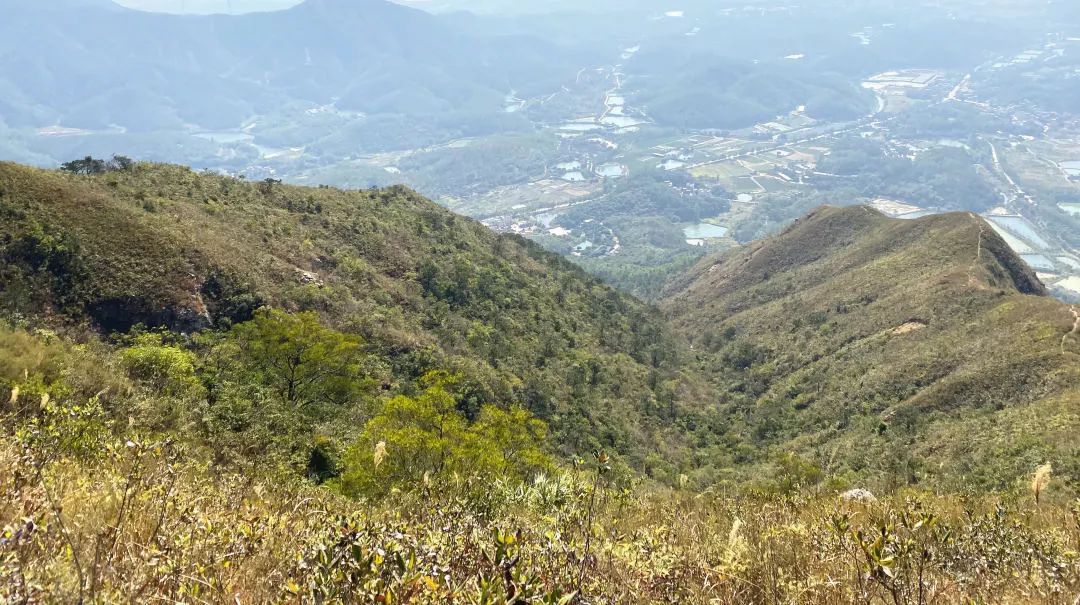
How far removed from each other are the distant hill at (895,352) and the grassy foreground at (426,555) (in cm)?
909

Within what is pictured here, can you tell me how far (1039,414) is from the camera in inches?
1294

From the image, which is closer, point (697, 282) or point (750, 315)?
point (750, 315)

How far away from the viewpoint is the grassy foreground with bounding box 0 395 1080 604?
2857 millimetres

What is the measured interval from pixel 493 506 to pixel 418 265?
48814mm

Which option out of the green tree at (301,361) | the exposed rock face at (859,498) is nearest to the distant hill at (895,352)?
the exposed rock face at (859,498)

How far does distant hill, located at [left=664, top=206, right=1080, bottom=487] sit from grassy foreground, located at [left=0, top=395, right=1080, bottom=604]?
9.09m

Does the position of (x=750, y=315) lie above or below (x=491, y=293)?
below

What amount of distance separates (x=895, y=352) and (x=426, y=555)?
209 ft

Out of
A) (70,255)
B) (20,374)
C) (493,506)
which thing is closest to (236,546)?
(493,506)

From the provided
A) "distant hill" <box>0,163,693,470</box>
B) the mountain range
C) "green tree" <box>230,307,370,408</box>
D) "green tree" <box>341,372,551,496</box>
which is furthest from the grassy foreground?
"distant hill" <box>0,163,693,470</box>

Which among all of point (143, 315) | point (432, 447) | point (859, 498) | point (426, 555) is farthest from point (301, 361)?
point (426, 555)

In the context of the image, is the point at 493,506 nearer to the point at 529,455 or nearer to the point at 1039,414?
the point at 529,455

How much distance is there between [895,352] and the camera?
55.9 meters

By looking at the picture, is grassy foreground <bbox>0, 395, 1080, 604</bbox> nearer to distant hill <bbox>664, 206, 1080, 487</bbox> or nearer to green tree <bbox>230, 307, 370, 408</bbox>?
distant hill <bbox>664, 206, 1080, 487</bbox>
